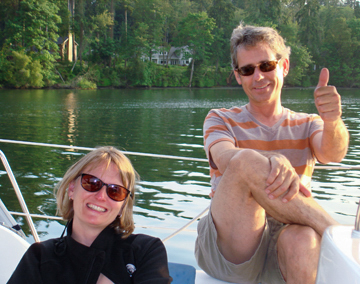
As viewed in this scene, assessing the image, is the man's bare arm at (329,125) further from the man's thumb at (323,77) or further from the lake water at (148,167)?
the lake water at (148,167)

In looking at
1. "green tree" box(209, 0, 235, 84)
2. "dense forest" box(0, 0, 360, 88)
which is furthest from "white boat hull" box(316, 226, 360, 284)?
"green tree" box(209, 0, 235, 84)

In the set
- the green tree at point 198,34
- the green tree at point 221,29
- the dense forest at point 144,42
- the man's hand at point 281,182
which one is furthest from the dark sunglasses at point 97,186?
the green tree at point 221,29

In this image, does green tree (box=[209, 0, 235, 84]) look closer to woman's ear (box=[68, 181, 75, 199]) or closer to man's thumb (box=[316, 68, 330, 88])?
man's thumb (box=[316, 68, 330, 88])

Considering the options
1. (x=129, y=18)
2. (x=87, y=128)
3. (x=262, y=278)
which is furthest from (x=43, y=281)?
(x=129, y=18)

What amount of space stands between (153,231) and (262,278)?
131 inches

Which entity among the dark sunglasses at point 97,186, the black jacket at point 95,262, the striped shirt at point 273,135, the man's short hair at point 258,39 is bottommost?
the black jacket at point 95,262

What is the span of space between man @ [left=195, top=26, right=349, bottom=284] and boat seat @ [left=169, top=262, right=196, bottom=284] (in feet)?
0.25

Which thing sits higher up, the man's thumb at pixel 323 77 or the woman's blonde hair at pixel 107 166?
the man's thumb at pixel 323 77

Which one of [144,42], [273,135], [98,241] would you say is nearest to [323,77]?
[273,135]

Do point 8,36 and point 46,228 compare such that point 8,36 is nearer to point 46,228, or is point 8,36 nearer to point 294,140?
point 46,228

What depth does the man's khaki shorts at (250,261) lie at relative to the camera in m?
1.52

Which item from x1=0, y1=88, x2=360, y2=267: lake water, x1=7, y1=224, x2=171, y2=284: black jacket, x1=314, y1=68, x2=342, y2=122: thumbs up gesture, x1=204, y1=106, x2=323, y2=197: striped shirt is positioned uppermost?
x1=314, y1=68, x2=342, y2=122: thumbs up gesture

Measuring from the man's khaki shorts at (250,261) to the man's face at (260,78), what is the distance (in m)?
0.59

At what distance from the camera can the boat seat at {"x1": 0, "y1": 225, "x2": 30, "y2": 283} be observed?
5.07ft
